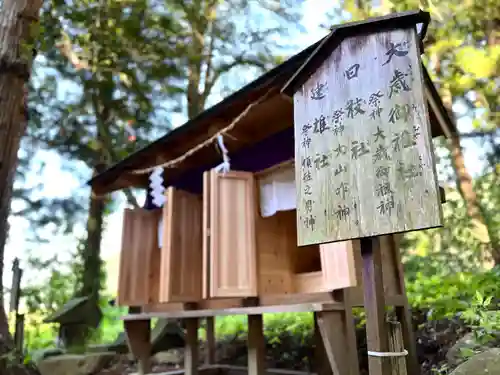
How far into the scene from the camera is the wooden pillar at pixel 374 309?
8.73 feet

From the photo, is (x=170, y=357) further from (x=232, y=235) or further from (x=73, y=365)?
(x=232, y=235)

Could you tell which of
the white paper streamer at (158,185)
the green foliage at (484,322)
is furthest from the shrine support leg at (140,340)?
the green foliage at (484,322)

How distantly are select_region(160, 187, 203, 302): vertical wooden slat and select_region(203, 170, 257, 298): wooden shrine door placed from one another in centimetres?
107

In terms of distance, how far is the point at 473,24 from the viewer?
292 inches

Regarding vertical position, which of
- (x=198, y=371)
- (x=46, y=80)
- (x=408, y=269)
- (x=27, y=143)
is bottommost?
(x=198, y=371)

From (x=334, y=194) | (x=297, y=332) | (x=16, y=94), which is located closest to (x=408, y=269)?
(x=297, y=332)

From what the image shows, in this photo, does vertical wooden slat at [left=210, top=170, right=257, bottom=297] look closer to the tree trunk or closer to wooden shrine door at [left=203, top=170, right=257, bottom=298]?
wooden shrine door at [left=203, top=170, right=257, bottom=298]

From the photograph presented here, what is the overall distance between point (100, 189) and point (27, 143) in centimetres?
470

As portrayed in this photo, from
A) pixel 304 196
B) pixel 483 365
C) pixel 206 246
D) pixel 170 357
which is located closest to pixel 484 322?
pixel 483 365

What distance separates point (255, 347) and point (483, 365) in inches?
109

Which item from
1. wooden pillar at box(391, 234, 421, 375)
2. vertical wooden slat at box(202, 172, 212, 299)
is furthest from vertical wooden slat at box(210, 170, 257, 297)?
Answer: wooden pillar at box(391, 234, 421, 375)

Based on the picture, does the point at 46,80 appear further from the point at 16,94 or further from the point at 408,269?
the point at 408,269

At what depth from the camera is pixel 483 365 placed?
2889 mm

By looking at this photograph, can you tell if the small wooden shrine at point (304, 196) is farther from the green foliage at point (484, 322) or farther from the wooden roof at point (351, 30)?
the green foliage at point (484, 322)
